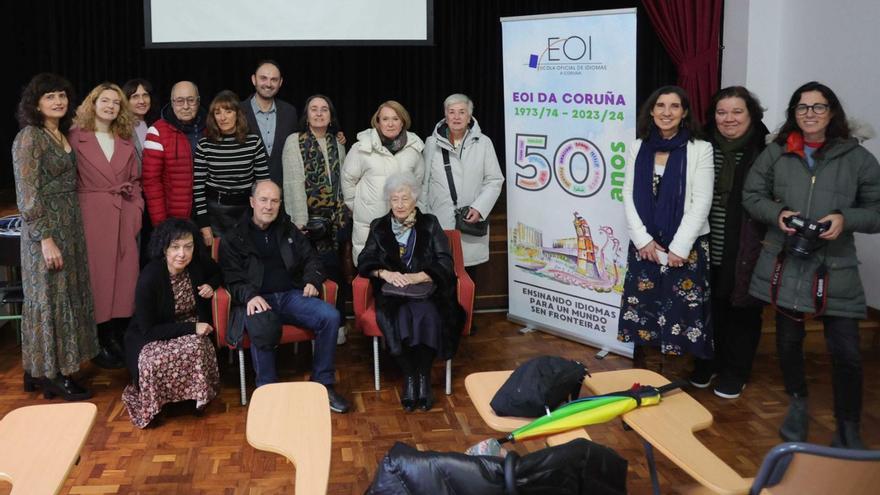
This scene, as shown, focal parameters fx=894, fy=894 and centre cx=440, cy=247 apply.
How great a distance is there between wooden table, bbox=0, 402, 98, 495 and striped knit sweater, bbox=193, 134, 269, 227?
1.85 meters

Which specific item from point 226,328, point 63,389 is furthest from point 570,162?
point 63,389

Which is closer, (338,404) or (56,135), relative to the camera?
(56,135)

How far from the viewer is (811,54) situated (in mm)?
5441

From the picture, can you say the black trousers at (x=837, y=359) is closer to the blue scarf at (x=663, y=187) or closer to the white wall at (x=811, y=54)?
the blue scarf at (x=663, y=187)

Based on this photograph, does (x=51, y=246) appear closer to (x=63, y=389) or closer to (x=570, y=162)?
(x=63, y=389)

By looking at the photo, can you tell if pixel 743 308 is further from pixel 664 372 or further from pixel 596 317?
pixel 596 317

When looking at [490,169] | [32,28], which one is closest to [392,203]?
A: [490,169]

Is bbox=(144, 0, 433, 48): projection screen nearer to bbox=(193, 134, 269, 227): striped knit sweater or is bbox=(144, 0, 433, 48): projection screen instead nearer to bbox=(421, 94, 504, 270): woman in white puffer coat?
bbox=(421, 94, 504, 270): woman in white puffer coat

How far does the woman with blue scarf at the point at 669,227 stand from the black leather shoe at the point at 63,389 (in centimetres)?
260

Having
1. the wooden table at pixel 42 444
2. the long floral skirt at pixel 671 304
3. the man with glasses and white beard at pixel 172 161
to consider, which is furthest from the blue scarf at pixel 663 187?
the wooden table at pixel 42 444

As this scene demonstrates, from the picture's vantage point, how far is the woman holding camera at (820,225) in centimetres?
345

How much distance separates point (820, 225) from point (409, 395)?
1906 millimetres

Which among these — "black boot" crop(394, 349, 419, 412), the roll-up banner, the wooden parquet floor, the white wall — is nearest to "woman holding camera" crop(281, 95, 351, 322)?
the wooden parquet floor

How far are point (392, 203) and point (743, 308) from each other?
1694 mm
